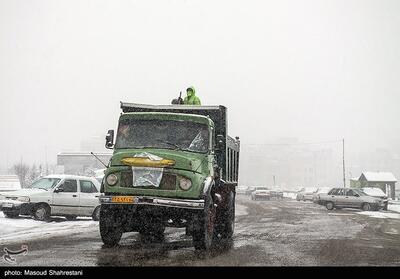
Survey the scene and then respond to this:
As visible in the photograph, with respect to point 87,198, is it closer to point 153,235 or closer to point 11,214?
point 11,214

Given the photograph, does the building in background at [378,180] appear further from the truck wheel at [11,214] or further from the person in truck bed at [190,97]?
the person in truck bed at [190,97]

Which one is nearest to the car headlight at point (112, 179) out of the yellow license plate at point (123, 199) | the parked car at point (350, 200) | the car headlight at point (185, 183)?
the yellow license plate at point (123, 199)

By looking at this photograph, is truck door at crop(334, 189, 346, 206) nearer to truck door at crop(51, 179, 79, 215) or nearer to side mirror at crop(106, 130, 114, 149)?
truck door at crop(51, 179, 79, 215)

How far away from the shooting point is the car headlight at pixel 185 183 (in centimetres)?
933

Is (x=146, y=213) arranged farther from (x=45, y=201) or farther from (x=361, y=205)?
(x=361, y=205)

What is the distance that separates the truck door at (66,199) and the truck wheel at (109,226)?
308 inches

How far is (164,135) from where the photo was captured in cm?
1035

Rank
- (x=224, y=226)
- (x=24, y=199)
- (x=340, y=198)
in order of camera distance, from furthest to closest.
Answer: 1. (x=340, y=198)
2. (x=24, y=199)
3. (x=224, y=226)

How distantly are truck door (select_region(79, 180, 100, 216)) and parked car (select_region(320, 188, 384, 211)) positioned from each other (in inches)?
797

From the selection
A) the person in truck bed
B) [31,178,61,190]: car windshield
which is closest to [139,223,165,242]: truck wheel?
the person in truck bed

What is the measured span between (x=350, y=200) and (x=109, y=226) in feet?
86.5

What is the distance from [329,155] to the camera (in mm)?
197375

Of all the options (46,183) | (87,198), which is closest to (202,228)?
(87,198)
